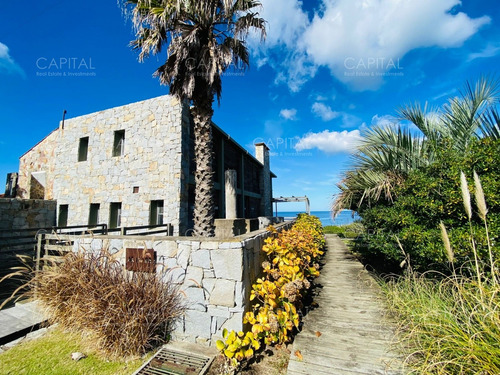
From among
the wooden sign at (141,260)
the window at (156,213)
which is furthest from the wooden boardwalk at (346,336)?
the window at (156,213)

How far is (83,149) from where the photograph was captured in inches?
419

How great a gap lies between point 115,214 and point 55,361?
730cm

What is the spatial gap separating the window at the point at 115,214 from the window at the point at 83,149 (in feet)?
11.0

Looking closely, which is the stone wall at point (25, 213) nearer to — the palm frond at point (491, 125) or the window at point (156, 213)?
the window at point (156, 213)

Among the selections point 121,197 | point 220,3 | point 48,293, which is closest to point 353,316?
point 48,293

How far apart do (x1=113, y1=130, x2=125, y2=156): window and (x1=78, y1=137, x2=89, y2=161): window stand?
77.2 inches

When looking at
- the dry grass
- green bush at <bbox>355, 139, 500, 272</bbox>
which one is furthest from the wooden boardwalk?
the dry grass

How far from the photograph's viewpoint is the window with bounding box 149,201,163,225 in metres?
8.45

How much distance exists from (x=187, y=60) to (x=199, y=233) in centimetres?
493

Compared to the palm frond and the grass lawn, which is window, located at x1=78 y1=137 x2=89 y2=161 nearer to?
the grass lawn

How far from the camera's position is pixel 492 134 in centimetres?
388

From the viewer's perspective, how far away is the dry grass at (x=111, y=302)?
3.06 metres

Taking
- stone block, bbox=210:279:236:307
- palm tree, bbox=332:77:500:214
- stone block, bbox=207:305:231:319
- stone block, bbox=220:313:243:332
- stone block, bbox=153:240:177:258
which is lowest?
stone block, bbox=220:313:243:332

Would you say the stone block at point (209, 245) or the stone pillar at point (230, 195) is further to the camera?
the stone pillar at point (230, 195)
